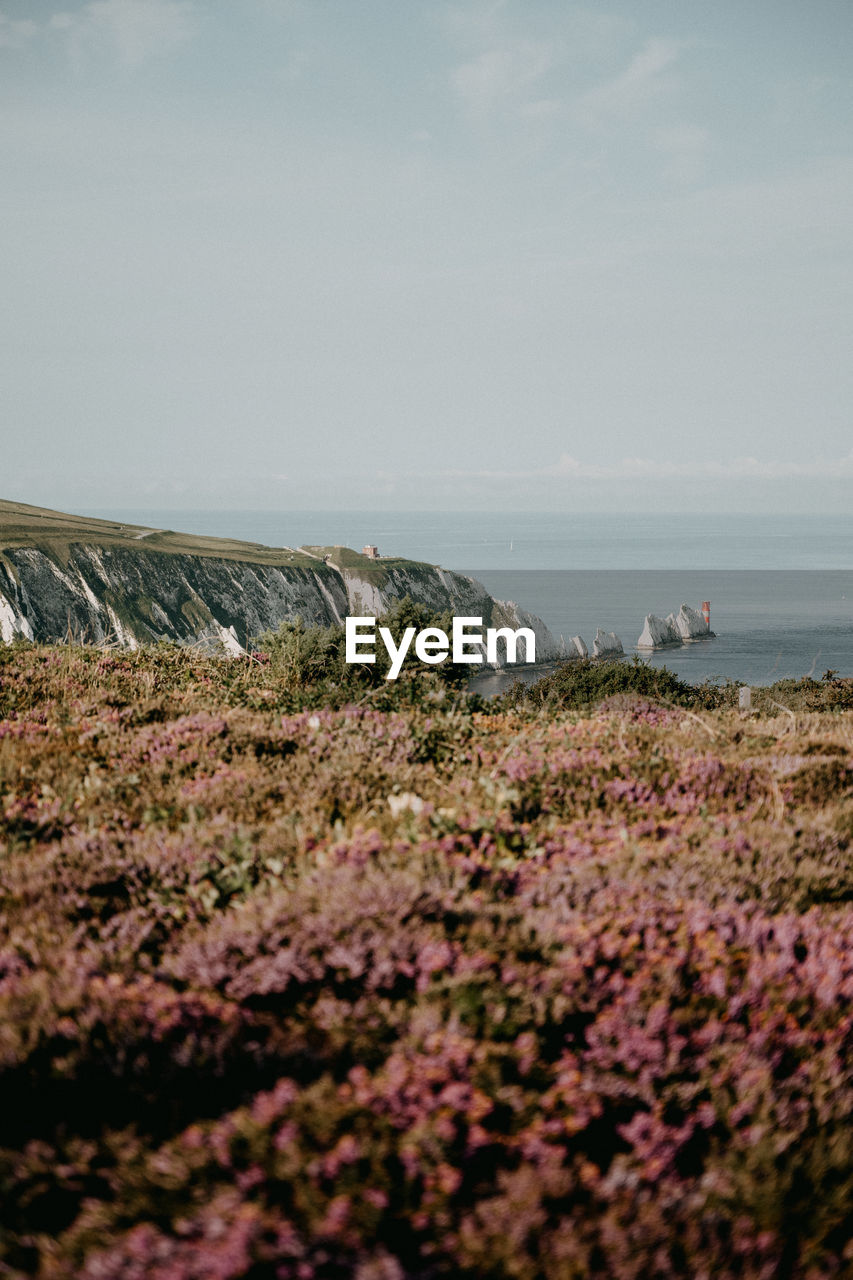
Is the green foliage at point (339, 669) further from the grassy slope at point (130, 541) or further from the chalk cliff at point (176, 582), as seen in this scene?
the grassy slope at point (130, 541)

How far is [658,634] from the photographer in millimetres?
136750

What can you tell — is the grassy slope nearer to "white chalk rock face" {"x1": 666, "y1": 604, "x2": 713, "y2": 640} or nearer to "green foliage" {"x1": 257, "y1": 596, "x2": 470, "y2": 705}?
"white chalk rock face" {"x1": 666, "y1": 604, "x2": 713, "y2": 640}

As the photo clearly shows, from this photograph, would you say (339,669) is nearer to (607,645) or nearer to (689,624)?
(607,645)

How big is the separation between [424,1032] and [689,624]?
14954 centimetres

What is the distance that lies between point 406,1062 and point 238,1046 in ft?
2.18

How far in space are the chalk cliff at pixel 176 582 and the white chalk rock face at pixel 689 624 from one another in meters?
26.4

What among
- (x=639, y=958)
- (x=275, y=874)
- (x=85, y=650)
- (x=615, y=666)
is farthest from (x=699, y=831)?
(x=615, y=666)

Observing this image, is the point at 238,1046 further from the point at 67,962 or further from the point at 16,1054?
the point at 67,962

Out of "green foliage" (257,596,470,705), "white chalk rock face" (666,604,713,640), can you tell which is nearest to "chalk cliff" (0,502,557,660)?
"white chalk rock face" (666,604,713,640)

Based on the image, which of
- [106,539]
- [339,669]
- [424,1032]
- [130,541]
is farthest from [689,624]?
[424,1032]

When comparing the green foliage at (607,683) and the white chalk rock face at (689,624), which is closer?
the green foliage at (607,683)

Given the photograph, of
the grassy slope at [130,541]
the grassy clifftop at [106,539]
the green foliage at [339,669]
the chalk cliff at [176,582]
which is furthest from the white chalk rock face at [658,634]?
the green foliage at [339,669]

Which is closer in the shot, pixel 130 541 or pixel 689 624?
pixel 130 541

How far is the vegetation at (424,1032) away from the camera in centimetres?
244
